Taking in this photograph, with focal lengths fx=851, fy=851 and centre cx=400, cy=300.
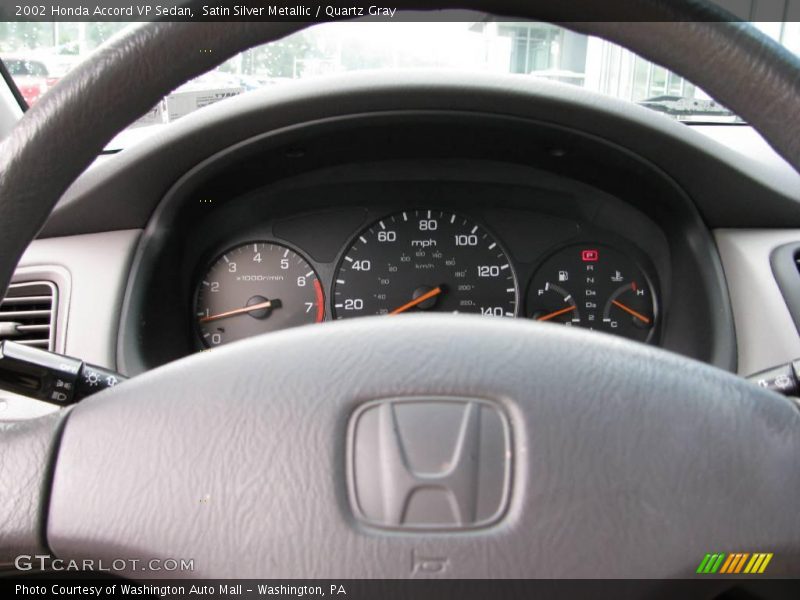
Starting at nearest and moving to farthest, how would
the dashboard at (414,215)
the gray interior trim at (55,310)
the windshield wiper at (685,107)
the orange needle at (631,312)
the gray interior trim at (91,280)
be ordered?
the gray interior trim at (55,310), the gray interior trim at (91,280), the dashboard at (414,215), the windshield wiper at (685,107), the orange needle at (631,312)

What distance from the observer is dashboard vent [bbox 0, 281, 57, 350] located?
205 cm

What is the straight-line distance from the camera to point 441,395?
897mm

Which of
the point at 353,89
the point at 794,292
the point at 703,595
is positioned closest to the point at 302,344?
the point at 703,595

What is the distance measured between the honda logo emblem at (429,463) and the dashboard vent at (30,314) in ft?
4.63

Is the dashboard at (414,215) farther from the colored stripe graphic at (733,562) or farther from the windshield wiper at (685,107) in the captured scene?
the colored stripe graphic at (733,562)

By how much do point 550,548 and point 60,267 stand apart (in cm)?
163

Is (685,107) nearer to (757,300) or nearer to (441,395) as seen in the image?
(757,300)

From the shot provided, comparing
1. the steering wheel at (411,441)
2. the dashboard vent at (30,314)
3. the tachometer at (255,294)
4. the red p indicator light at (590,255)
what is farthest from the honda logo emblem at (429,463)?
the red p indicator light at (590,255)

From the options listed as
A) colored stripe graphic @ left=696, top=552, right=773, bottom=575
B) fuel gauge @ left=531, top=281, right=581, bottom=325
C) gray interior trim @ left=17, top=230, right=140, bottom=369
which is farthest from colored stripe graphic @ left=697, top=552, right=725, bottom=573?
fuel gauge @ left=531, top=281, right=581, bottom=325

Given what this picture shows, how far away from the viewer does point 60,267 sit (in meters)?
2.10

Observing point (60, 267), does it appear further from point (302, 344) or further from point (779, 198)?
point (779, 198)

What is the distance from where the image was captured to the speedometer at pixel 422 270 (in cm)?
262

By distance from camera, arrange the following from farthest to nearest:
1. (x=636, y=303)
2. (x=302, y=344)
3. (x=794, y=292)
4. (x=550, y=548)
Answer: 1. (x=636, y=303)
2. (x=794, y=292)
3. (x=302, y=344)
4. (x=550, y=548)

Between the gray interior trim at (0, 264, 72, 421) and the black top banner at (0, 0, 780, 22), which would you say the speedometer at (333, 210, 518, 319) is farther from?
the black top banner at (0, 0, 780, 22)
